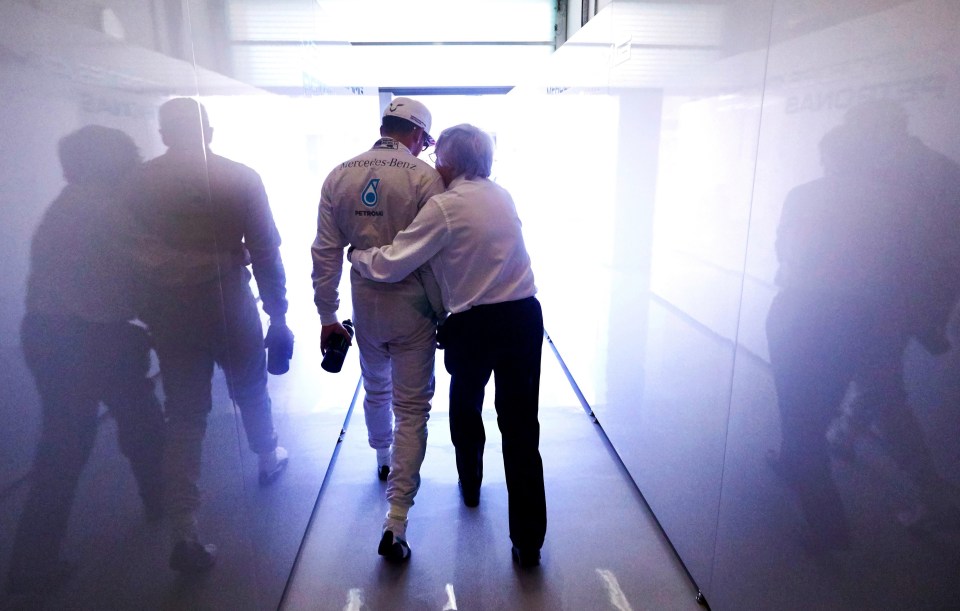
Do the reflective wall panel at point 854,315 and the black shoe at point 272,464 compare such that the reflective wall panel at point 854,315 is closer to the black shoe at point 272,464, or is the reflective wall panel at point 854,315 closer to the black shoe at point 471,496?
the black shoe at point 471,496

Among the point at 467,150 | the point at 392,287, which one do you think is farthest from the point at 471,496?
the point at 467,150

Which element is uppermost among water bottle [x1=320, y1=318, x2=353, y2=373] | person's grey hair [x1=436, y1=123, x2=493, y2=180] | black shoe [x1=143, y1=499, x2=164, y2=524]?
person's grey hair [x1=436, y1=123, x2=493, y2=180]

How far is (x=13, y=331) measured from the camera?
775mm

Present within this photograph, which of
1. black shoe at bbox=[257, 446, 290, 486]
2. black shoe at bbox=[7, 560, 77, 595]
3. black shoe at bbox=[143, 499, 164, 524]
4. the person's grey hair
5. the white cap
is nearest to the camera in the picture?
black shoe at bbox=[7, 560, 77, 595]

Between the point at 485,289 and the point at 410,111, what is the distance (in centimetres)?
85

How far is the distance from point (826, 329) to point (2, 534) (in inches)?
59.9

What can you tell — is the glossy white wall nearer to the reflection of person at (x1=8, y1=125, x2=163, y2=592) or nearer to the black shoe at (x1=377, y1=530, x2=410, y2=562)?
the black shoe at (x1=377, y1=530, x2=410, y2=562)

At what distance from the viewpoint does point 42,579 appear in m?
0.82

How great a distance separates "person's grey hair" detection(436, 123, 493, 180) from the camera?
6.63ft

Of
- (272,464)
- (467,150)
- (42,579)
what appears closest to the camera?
(42,579)

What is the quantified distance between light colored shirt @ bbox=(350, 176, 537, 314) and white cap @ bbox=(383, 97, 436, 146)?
0.43m

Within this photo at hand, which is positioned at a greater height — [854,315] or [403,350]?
[854,315]

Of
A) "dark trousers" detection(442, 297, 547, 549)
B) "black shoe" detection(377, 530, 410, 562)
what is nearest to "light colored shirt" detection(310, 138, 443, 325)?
"dark trousers" detection(442, 297, 547, 549)

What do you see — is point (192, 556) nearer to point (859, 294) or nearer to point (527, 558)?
point (527, 558)
